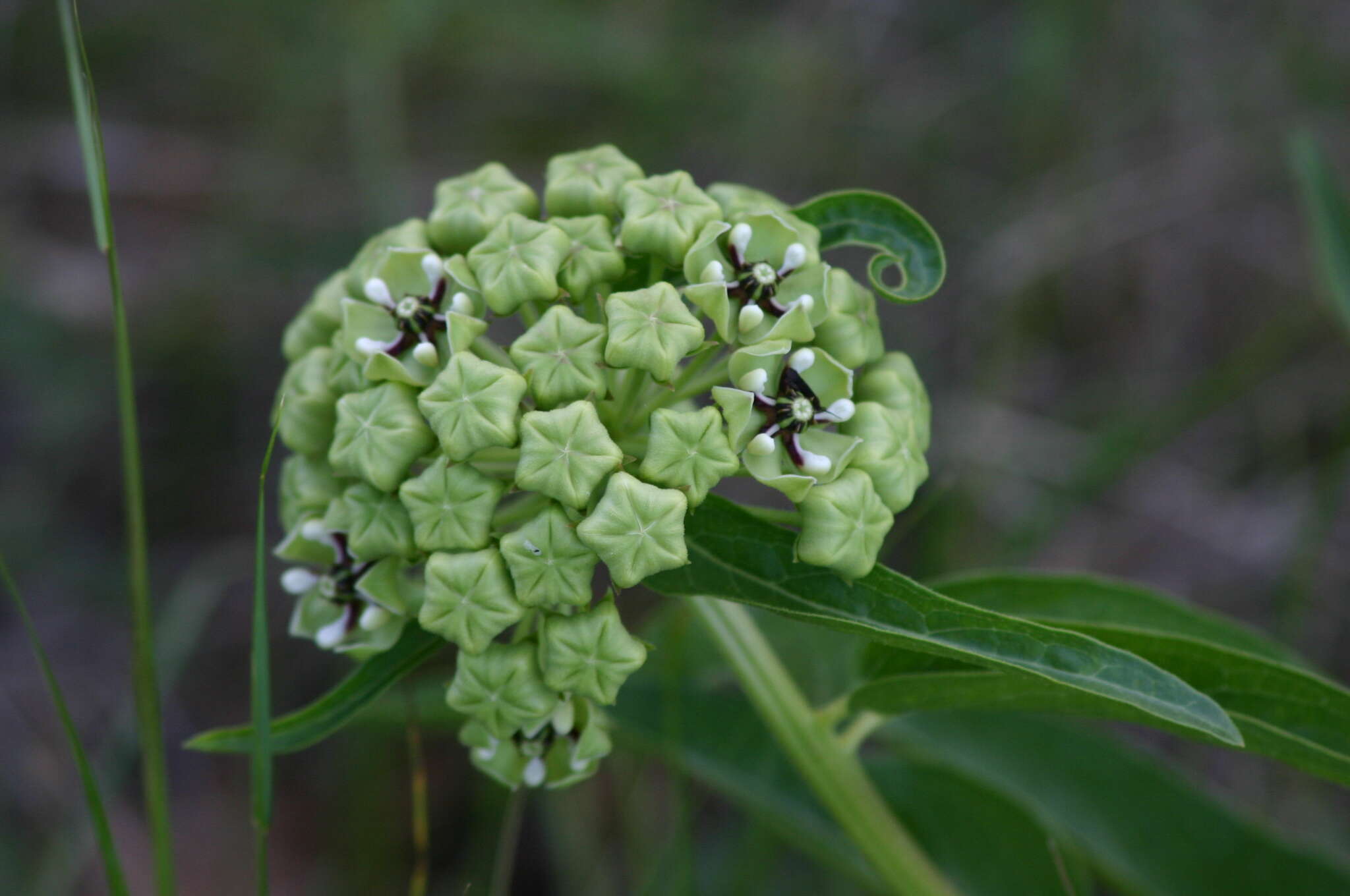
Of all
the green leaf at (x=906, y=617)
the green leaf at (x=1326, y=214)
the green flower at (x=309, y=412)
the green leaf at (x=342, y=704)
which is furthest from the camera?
the green leaf at (x=1326, y=214)

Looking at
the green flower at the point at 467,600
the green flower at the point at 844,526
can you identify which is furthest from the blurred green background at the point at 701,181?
the green flower at the point at 844,526

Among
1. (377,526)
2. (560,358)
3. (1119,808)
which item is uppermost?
(560,358)

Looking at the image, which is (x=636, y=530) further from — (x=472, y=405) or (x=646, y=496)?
(x=472, y=405)

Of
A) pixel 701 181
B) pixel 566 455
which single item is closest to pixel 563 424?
pixel 566 455

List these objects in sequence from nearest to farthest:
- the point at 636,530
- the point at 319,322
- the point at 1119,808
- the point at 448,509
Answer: the point at 636,530 < the point at 448,509 < the point at 319,322 < the point at 1119,808

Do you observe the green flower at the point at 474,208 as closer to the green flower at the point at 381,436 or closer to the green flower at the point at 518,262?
the green flower at the point at 518,262

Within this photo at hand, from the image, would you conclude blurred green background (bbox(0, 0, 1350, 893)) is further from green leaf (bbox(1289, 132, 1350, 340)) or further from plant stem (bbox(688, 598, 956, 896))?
plant stem (bbox(688, 598, 956, 896))
